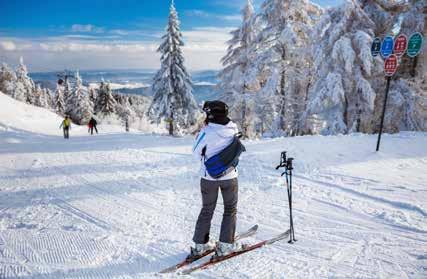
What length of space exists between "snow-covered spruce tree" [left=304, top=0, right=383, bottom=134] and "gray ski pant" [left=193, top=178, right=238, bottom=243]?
1253 centimetres

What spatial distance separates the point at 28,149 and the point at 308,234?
1455 cm

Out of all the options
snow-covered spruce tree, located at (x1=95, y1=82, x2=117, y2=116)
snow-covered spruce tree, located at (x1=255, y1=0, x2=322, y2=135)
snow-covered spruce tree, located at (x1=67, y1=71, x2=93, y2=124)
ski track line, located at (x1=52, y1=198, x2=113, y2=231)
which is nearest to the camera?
ski track line, located at (x1=52, y1=198, x2=113, y2=231)

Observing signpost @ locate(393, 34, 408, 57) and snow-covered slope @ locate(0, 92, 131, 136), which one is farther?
snow-covered slope @ locate(0, 92, 131, 136)

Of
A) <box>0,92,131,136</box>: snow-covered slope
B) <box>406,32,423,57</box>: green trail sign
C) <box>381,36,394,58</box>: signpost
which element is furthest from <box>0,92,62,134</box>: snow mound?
<box>406,32,423,57</box>: green trail sign

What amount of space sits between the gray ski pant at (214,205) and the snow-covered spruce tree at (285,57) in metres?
14.1

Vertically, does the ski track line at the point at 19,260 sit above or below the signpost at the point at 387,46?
below

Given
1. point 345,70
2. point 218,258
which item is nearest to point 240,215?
point 218,258

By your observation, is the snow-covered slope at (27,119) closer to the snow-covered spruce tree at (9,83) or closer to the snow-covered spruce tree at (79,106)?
the snow-covered spruce tree at (79,106)

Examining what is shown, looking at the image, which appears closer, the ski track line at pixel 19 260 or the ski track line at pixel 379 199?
the ski track line at pixel 19 260

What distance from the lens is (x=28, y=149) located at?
13.9 meters

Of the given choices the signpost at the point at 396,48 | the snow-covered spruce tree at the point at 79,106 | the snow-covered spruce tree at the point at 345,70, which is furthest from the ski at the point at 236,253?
the snow-covered spruce tree at the point at 79,106

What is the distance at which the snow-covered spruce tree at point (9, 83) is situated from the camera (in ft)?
188

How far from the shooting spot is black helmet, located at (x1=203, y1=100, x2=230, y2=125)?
369 cm

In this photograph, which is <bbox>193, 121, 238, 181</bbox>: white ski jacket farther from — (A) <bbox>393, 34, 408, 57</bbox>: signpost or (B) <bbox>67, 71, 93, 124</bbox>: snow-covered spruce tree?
(B) <bbox>67, 71, 93, 124</bbox>: snow-covered spruce tree
